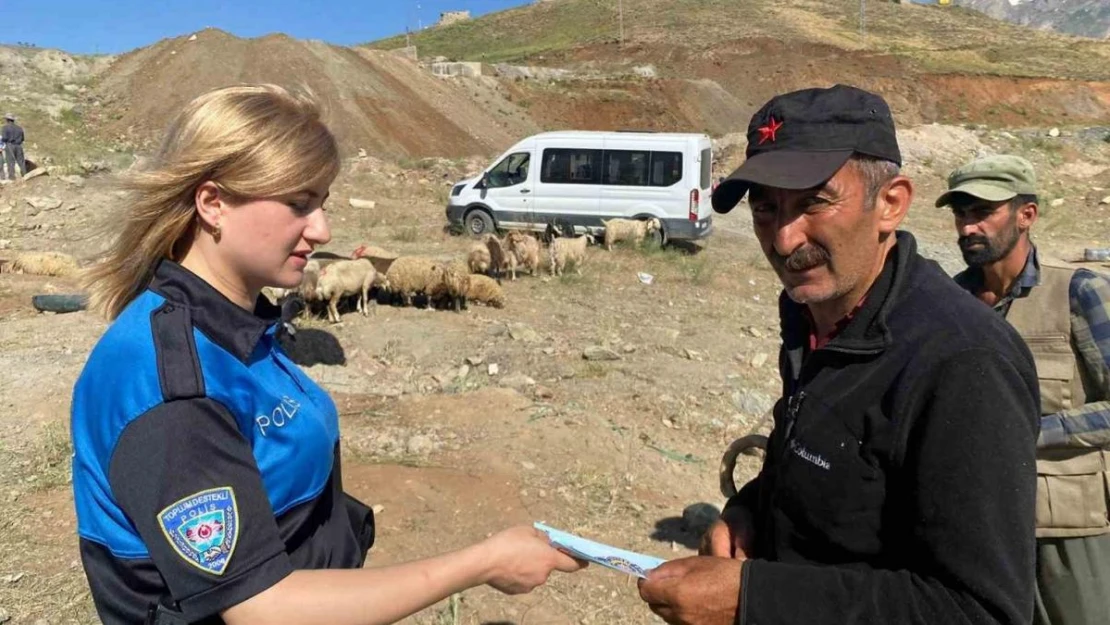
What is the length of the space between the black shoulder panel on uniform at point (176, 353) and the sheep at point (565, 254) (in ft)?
36.4

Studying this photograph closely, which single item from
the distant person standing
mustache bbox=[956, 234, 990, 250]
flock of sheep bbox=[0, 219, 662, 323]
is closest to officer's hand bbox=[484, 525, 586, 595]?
mustache bbox=[956, 234, 990, 250]

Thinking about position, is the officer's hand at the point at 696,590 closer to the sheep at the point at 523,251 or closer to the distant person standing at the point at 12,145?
the sheep at the point at 523,251

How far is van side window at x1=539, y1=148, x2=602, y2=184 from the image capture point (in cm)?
1500

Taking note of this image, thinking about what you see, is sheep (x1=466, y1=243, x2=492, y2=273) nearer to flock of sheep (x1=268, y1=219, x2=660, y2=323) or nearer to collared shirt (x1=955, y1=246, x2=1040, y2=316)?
flock of sheep (x1=268, y1=219, x2=660, y2=323)

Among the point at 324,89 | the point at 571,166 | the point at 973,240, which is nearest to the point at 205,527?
the point at 973,240

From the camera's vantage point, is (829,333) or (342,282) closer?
(829,333)

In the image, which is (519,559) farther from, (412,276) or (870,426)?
(412,276)

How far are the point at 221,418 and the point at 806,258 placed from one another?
1.29 meters

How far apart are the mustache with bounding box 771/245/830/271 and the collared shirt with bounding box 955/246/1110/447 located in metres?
1.13

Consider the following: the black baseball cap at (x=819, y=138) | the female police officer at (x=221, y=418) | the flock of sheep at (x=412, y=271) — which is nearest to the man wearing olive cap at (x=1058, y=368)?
the black baseball cap at (x=819, y=138)

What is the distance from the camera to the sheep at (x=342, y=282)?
9180 millimetres

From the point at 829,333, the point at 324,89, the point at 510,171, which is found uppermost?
the point at 324,89

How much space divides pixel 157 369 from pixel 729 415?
6.13 m

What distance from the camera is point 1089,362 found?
261 centimetres
